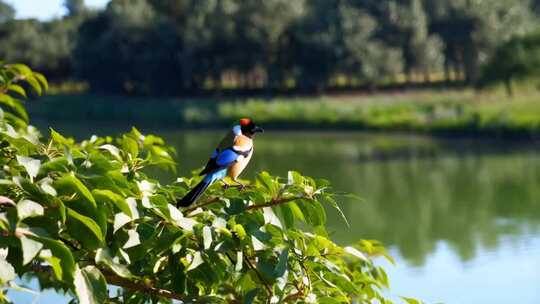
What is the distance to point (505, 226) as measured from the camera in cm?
1574


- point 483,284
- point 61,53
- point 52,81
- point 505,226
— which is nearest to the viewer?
point 483,284

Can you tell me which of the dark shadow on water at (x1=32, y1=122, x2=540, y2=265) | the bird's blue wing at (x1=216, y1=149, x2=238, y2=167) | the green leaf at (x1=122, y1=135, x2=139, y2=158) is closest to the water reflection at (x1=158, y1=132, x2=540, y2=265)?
the dark shadow on water at (x1=32, y1=122, x2=540, y2=265)

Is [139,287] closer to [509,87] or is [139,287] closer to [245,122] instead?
A: [245,122]

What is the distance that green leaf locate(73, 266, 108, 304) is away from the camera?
5.63ft

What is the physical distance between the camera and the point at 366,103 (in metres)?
41.9

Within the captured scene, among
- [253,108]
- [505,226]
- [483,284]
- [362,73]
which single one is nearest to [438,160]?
[505,226]

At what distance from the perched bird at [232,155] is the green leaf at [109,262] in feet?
2.15

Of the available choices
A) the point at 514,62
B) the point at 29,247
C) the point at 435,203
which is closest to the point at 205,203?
the point at 29,247

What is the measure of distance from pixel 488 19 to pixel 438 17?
2.73 m

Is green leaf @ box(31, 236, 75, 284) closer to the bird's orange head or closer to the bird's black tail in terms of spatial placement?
the bird's black tail

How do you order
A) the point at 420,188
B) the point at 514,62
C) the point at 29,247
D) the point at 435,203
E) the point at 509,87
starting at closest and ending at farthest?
1. the point at 29,247
2. the point at 435,203
3. the point at 420,188
4. the point at 514,62
5. the point at 509,87

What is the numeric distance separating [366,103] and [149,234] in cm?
4035

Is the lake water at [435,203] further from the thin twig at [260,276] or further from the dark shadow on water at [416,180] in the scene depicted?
the thin twig at [260,276]

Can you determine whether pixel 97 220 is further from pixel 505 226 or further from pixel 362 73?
pixel 362 73
